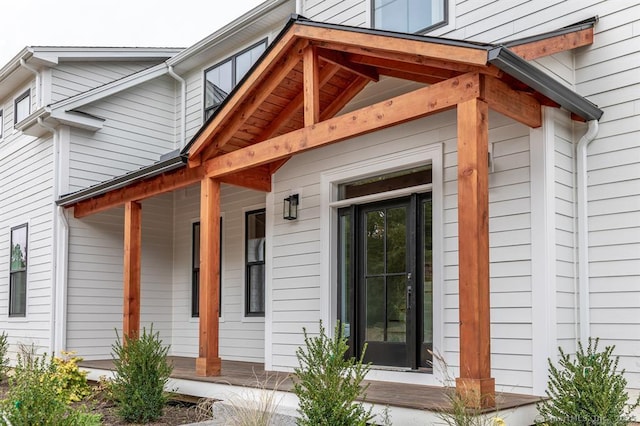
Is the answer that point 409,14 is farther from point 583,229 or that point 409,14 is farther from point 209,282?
point 209,282

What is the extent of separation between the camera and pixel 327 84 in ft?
23.0

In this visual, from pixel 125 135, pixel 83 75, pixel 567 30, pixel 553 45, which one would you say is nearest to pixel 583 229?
pixel 553 45

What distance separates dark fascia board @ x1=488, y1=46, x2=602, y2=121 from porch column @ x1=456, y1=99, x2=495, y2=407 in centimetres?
34

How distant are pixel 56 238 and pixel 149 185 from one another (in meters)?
2.29

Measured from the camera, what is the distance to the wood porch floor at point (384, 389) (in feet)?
15.5

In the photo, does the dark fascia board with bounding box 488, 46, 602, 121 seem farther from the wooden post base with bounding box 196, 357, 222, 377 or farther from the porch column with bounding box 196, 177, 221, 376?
the wooden post base with bounding box 196, 357, 222, 377

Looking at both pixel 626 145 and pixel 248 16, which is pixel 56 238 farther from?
pixel 626 145

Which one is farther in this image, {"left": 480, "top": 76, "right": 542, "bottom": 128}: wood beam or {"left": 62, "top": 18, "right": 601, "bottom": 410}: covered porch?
{"left": 480, "top": 76, "right": 542, "bottom": 128}: wood beam

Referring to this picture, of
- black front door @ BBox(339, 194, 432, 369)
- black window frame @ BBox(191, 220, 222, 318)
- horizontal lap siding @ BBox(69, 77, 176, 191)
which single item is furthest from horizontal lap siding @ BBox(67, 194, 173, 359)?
black front door @ BBox(339, 194, 432, 369)

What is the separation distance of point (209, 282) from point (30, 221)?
4.88m

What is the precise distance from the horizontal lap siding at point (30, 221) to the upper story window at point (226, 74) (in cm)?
263

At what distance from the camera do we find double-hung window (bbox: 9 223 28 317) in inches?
416

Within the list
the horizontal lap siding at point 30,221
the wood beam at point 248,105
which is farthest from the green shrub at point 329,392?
the horizontal lap siding at point 30,221

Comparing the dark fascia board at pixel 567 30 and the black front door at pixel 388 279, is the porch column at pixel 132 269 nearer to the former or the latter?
the black front door at pixel 388 279
